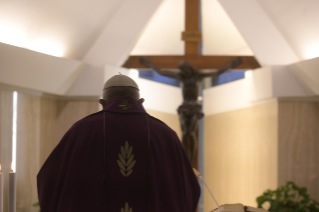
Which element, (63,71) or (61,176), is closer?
(61,176)

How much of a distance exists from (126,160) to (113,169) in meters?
0.08

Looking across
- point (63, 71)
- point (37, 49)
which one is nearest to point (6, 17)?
point (37, 49)

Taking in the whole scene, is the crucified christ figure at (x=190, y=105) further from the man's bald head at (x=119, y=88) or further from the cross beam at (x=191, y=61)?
the man's bald head at (x=119, y=88)

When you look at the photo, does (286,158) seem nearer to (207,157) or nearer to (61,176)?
(207,157)

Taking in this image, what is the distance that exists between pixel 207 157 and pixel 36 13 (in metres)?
4.16

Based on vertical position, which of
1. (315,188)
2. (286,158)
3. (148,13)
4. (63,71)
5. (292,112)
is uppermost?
(148,13)

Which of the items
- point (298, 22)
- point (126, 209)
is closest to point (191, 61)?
point (298, 22)

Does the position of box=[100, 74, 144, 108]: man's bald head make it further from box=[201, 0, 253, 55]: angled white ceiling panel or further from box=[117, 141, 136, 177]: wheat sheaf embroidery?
box=[201, 0, 253, 55]: angled white ceiling panel

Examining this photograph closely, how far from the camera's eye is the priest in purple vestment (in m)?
2.15

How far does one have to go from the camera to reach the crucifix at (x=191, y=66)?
579cm

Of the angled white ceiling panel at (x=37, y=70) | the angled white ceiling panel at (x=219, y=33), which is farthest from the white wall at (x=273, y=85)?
the angled white ceiling panel at (x=37, y=70)

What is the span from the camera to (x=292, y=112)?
211 inches

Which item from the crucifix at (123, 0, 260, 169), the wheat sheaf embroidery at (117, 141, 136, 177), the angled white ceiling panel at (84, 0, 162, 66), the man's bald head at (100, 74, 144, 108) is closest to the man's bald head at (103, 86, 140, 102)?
the man's bald head at (100, 74, 144, 108)

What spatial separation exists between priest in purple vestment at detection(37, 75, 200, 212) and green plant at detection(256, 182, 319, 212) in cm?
284
